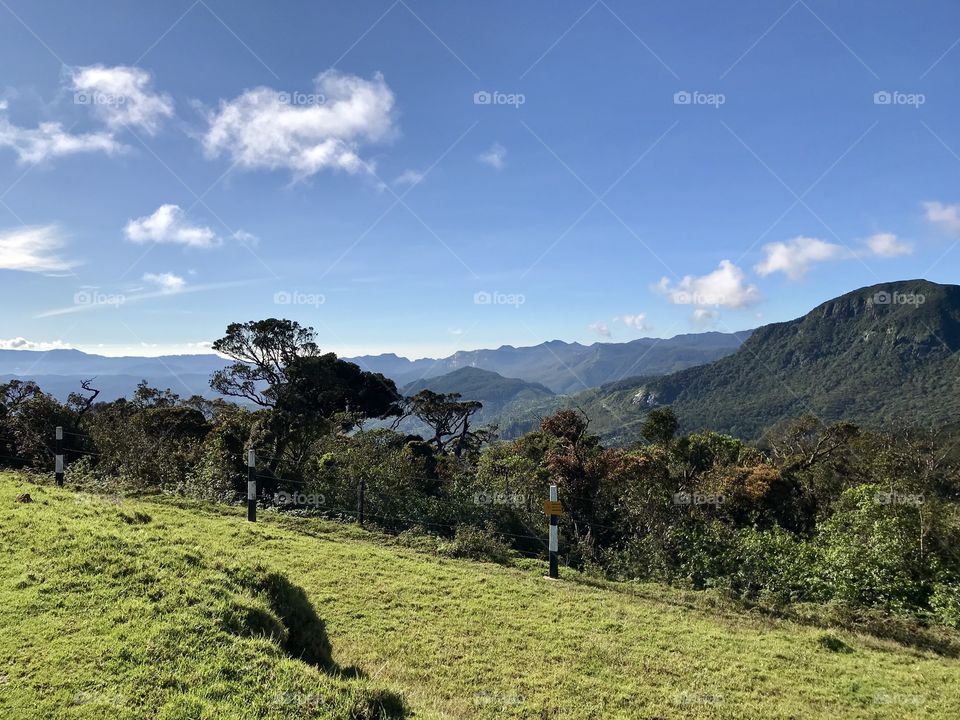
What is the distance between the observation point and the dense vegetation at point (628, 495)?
8.06 m

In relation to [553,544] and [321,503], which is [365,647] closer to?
[553,544]

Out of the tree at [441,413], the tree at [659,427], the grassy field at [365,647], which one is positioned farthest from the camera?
the tree at [441,413]

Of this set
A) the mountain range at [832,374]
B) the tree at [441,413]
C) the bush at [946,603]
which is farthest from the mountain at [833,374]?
the bush at [946,603]

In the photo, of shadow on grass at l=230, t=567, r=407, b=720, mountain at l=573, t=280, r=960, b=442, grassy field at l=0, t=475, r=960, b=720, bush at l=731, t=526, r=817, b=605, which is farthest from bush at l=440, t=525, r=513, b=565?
mountain at l=573, t=280, r=960, b=442

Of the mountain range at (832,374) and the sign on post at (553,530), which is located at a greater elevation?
the mountain range at (832,374)

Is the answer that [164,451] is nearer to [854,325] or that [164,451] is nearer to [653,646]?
[653,646]

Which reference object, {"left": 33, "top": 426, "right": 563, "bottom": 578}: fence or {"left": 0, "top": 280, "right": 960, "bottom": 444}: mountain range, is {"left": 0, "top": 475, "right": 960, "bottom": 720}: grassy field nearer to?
{"left": 33, "top": 426, "right": 563, "bottom": 578}: fence

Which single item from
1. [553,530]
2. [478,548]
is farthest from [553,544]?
[478,548]

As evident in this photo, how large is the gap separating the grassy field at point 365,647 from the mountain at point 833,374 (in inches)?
3759

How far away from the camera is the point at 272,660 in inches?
156

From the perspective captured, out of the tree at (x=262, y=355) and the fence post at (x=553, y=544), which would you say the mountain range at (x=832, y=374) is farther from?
the fence post at (x=553, y=544)

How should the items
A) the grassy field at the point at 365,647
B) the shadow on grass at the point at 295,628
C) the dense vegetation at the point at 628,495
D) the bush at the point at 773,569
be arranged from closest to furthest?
the grassy field at the point at 365,647, the shadow on grass at the point at 295,628, the bush at the point at 773,569, the dense vegetation at the point at 628,495

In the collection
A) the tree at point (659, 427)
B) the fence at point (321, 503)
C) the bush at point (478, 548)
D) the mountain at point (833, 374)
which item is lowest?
the bush at point (478, 548)

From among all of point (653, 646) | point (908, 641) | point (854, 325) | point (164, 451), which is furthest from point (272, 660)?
point (854, 325)
